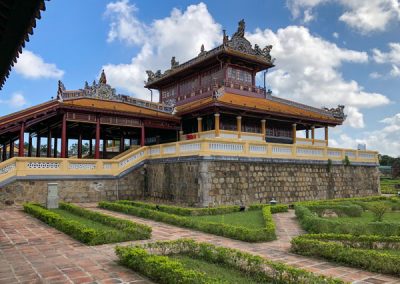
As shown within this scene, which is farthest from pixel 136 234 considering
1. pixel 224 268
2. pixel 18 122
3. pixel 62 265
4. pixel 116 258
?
pixel 18 122

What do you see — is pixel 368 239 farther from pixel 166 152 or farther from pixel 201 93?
pixel 201 93

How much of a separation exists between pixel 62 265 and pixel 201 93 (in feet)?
81.5

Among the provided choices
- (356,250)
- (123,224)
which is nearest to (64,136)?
(123,224)

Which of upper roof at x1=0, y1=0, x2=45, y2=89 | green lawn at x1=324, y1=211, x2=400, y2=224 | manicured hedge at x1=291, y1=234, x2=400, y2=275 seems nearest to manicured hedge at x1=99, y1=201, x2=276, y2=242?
manicured hedge at x1=291, y1=234, x2=400, y2=275

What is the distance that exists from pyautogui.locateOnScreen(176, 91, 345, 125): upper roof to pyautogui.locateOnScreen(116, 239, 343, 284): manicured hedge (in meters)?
16.0

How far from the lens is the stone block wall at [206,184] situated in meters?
19.4

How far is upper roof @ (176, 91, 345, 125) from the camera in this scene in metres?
25.4

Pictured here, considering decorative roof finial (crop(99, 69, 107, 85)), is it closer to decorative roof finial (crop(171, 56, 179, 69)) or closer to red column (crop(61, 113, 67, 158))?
red column (crop(61, 113, 67, 158))

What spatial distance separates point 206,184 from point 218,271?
11.4m

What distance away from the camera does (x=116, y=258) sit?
886cm

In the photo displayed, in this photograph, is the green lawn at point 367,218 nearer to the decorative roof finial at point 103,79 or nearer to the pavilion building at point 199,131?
the pavilion building at point 199,131

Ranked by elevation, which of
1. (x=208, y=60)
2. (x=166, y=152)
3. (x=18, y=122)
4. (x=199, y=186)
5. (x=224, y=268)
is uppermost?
(x=208, y=60)

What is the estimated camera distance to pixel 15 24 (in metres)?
5.66

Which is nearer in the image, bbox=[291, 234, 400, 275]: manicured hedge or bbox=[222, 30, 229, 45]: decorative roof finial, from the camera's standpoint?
bbox=[291, 234, 400, 275]: manicured hedge
